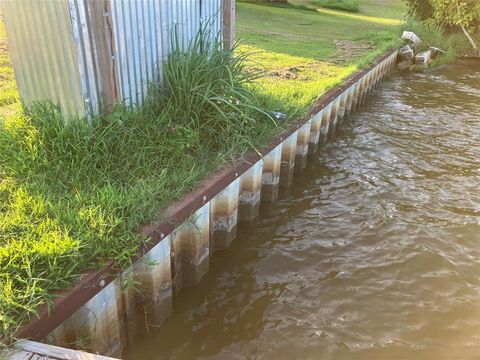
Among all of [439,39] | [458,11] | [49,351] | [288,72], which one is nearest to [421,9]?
[439,39]

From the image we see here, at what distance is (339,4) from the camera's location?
1090 inches

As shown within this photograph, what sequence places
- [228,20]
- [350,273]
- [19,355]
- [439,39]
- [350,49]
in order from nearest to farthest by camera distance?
[19,355]
[350,273]
[228,20]
[350,49]
[439,39]

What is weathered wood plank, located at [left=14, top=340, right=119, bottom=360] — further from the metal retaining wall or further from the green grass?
the green grass

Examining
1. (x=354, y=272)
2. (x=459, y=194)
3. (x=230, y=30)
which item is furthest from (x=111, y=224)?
(x=459, y=194)

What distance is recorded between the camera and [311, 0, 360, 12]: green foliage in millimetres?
27047

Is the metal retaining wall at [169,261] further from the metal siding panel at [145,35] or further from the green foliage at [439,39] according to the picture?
the green foliage at [439,39]

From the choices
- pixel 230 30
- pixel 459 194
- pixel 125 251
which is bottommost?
pixel 459 194

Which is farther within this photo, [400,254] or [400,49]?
[400,49]

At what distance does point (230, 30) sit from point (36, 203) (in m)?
4.00

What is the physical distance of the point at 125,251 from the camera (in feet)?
11.3

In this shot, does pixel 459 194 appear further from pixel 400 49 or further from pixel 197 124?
pixel 400 49

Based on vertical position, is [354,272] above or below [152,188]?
below

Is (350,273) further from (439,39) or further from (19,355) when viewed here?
(439,39)

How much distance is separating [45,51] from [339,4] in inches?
1033
